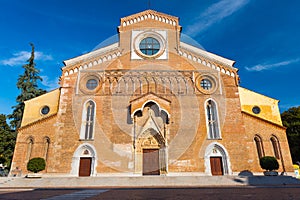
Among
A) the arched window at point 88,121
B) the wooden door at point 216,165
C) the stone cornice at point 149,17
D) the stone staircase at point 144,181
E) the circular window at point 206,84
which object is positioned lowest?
the stone staircase at point 144,181

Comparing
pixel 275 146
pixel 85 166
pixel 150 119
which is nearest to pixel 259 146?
pixel 275 146

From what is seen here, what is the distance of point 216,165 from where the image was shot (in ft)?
55.9

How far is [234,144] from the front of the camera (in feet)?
56.4

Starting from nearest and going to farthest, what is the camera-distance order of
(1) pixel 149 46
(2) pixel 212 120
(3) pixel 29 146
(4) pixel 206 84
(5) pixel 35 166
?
(5) pixel 35 166 → (3) pixel 29 146 → (2) pixel 212 120 → (4) pixel 206 84 → (1) pixel 149 46

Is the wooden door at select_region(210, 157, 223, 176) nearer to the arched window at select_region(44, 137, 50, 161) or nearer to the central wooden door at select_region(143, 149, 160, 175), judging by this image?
the central wooden door at select_region(143, 149, 160, 175)

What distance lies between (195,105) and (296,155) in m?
17.6

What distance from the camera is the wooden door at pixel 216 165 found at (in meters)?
16.9

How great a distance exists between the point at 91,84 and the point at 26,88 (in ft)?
45.0

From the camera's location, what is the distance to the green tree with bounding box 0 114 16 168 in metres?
21.2

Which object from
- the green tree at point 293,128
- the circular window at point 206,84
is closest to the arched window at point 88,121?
the circular window at point 206,84

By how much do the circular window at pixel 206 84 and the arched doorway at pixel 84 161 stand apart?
11087 millimetres

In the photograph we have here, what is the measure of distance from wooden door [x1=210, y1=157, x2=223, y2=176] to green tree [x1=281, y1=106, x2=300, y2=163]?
49.5ft

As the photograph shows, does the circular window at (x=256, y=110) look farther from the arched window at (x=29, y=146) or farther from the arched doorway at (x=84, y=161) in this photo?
the arched window at (x=29, y=146)

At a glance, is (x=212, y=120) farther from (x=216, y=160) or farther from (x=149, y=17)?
(x=149, y=17)
